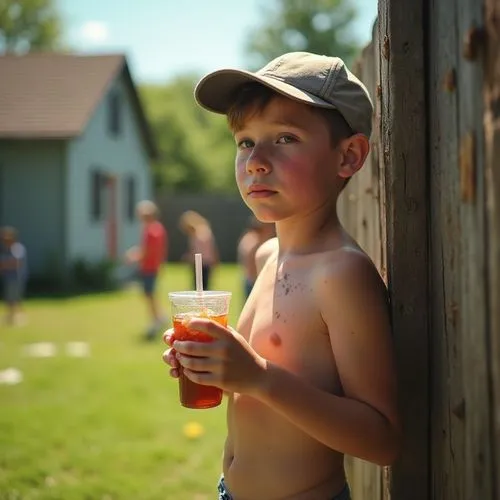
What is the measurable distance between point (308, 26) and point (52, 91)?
28023 millimetres

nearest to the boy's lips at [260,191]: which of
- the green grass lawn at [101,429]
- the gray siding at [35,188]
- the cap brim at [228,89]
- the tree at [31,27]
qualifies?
the cap brim at [228,89]

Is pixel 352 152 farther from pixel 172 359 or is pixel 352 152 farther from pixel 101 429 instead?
pixel 101 429

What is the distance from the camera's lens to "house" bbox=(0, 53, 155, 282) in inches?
668

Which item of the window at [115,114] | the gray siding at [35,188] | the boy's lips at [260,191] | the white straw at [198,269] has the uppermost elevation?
the window at [115,114]

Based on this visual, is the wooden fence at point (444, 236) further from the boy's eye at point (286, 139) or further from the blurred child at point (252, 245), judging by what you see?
the blurred child at point (252, 245)

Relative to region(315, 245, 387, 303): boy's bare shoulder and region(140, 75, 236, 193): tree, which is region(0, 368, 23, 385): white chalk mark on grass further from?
region(140, 75, 236, 193): tree

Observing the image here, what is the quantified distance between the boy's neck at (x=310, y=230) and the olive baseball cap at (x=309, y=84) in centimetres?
26

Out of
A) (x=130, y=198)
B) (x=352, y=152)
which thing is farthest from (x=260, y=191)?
(x=130, y=198)

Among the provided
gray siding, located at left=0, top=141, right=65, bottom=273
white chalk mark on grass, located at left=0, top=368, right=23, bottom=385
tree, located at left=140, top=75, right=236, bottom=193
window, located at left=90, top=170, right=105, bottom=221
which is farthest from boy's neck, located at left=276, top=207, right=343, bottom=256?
tree, located at left=140, top=75, right=236, bottom=193

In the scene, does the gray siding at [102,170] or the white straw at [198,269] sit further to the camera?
the gray siding at [102,170]

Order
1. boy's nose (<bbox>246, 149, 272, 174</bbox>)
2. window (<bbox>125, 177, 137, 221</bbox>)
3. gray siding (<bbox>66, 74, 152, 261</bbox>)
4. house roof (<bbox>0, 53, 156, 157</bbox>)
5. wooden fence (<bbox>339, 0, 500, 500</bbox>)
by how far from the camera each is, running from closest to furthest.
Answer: wooden fence (<bbox>339, 0, 500, 500</bbox>)
boy's nose (<bbox>246, 149, 272, 174</bbox>)
house roof (<bbox>0, 53, 156, 157</bbox>)
gray siding (<bbox>66, 74, 152, 261</bbox>)
window (<bbox>125, 177, 137, 221</bbox>)

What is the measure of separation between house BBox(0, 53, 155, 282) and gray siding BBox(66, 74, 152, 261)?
0.03m

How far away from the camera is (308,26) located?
4294cm

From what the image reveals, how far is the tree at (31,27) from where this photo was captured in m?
34.4
